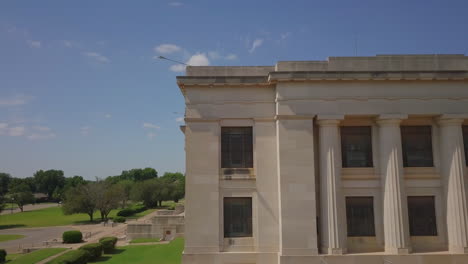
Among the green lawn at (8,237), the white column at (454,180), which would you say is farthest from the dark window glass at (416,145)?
the green lawn at (8,237)

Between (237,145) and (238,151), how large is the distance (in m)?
0.34

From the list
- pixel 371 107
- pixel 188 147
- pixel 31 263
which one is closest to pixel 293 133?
pixel 371 107

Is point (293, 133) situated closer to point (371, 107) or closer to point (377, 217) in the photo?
point (371, 107)

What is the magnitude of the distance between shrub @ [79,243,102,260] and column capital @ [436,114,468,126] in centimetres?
3075

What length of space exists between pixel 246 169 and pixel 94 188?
6132 centimetres

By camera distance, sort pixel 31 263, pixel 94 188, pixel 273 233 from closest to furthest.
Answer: pixel 273 233
pixel 31 263
pixel 94 188

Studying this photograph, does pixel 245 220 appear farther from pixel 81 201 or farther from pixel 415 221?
pixel 81 201

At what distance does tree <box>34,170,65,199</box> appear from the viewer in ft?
549

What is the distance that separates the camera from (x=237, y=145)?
19.5 metres

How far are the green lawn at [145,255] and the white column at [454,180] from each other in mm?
18866

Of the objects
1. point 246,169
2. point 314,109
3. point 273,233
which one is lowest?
point 273,233

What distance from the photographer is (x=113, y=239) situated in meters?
38.9

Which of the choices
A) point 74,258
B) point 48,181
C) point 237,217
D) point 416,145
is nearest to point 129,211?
point 74,258

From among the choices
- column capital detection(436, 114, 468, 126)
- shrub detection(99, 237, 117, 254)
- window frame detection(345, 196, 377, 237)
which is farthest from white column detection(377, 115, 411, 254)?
shrub detection(99, 237, 117, 254)
